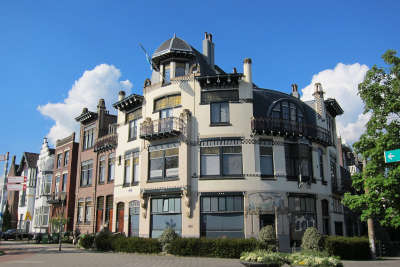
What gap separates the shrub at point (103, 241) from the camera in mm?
25889

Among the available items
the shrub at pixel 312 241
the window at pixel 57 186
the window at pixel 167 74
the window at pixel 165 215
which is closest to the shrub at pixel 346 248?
the shrub at pixel 312 241

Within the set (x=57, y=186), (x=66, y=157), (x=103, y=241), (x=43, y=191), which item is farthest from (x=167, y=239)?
(x=43, y=191)

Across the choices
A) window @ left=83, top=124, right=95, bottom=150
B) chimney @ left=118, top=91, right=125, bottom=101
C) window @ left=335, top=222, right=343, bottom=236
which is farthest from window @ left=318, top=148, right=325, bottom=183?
window @ left=83, top=124, right=95, bottom=150

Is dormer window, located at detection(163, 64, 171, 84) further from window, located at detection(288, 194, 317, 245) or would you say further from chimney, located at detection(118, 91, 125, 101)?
window, located at detection(288, 194, 317, 245)

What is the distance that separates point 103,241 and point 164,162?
23.0ft

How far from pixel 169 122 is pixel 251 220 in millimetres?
9088

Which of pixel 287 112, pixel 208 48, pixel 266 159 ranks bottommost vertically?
pixel 266 159

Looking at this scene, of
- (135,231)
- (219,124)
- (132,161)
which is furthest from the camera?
(132,161)

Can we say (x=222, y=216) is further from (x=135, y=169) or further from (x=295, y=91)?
(x=295, y=91)

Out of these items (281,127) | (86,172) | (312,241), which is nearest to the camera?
(312,241)

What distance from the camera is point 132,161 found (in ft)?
101

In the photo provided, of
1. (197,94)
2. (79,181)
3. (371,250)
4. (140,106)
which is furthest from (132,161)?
(371,250)

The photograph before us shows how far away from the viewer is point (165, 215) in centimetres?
2662

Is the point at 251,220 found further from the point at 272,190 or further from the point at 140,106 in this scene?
the point at 140,106
